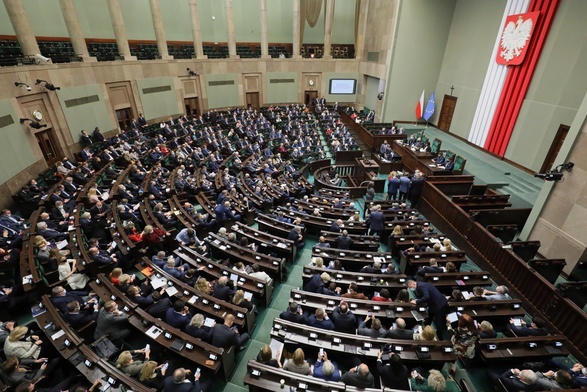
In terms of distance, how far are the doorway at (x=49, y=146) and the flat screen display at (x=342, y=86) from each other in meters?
20.7

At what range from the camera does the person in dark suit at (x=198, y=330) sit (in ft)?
15.6

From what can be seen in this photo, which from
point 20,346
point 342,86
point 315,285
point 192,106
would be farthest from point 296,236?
point 342,86

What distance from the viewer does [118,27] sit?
53.1 ft

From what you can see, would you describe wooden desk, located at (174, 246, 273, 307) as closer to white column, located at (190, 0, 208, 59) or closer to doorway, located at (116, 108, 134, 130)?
doorway, located at (116, 108, 134, 130)

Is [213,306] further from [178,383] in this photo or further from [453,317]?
[453,317]

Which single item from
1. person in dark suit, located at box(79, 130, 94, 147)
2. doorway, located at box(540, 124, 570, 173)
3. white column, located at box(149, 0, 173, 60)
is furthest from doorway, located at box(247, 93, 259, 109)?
doorway, located at box(540, 124, 570, 173)

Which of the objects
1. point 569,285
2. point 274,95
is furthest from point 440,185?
point 274,95

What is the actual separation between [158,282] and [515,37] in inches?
678

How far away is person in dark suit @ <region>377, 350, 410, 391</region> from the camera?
165 inches

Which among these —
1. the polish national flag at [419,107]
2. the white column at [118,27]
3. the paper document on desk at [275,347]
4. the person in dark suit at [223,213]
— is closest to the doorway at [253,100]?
the white column at [118,27]

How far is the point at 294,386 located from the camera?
4.04 m

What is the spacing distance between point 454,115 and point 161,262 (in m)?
18.6

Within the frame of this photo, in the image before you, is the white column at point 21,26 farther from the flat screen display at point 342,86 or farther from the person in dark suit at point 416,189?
the flat screen display at point 342,86

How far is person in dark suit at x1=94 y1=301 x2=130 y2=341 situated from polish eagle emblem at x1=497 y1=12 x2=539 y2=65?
1712cm
